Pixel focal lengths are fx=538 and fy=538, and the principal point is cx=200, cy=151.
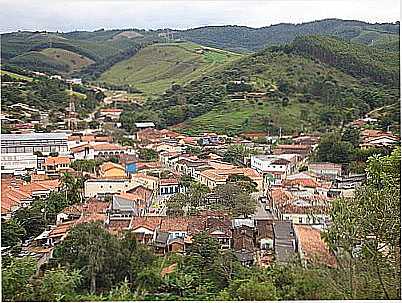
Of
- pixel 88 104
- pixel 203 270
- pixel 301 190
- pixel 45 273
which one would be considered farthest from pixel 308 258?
pixel 88 104

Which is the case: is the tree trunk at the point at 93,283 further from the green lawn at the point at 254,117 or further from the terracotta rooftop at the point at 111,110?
the terracotta rooftop at the point at 111,110

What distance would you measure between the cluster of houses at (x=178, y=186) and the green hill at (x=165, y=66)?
3.86 meters

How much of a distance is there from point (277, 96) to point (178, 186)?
6251mm

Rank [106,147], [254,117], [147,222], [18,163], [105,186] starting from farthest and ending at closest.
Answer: [254,117], [106,147], [18,163], [105,186], [147,222]

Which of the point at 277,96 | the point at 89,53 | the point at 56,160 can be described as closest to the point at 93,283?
the point at 56,160

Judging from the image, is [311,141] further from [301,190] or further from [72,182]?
[72,182]

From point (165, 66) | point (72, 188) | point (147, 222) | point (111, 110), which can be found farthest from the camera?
point (165, 66)

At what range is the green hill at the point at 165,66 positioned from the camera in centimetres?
1261

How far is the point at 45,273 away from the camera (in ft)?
5.04

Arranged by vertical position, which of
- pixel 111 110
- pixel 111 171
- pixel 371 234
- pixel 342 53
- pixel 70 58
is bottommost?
pixel 111 171

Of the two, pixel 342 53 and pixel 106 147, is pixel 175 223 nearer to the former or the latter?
pixel 106 147

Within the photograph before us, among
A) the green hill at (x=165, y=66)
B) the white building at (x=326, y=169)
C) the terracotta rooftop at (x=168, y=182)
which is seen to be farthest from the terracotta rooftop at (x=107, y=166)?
the green hill at (x=165, y=66)

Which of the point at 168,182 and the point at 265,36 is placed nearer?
the point at 168,182

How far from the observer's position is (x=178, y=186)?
→ 14.6 ft
